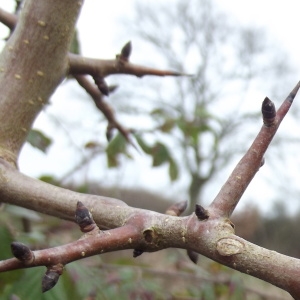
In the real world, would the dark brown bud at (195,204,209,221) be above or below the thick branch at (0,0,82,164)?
below

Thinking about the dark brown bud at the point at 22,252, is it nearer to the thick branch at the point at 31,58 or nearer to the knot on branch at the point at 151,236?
the knot on branch at the point at 151,236

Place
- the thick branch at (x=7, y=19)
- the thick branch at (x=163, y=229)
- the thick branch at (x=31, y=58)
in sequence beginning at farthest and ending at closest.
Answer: the thick branch at (x=7, y=19) → the thick branch at (x=31, y=58) → the thick branch at (x=163, y=229)

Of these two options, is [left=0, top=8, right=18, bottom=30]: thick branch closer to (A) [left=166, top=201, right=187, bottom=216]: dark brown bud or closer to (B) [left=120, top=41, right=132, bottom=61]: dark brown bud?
(B) [left=120, top=41, right=132, bottom=61]: dark brown bud

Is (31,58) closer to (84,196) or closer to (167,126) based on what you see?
(84,196)

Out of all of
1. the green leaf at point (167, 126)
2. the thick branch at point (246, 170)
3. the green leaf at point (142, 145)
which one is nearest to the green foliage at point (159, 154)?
the green leaf at point (142, 145)

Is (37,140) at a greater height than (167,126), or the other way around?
(167,126)

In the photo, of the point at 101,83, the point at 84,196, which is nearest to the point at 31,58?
the point at 101,83

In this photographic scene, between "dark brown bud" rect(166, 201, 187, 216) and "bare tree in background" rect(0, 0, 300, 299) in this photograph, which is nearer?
"bare tree in background" rect(0, 0, 300, 299)

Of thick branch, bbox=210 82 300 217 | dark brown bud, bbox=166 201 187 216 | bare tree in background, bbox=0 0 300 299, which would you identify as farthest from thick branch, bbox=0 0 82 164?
thick branch, bbox=210 82 300 217
